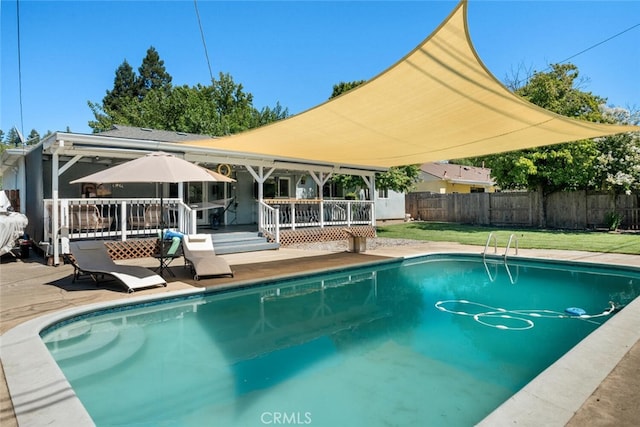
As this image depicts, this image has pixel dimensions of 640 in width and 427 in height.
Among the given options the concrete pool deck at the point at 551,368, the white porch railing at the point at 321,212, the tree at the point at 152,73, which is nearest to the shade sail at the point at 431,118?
the concrete pool deck at the point at 551,368

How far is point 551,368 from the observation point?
337 cm

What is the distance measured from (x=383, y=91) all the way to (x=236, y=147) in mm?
4790

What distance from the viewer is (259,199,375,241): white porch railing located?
1449 centimetres

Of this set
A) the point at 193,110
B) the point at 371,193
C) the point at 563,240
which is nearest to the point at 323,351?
the point at 371,193

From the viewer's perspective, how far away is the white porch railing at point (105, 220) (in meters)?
9.59

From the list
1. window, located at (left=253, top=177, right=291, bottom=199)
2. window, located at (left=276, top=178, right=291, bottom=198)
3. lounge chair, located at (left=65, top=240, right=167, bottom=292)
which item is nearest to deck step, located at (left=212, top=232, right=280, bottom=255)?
lounge chair, located at (left=65, top=240, right=167, bottom=292)

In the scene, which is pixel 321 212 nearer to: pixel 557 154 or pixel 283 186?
pixel 283 186

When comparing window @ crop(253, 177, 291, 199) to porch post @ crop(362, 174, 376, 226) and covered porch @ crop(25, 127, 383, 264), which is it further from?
porch post @ crop(362, 174, 376, 226)

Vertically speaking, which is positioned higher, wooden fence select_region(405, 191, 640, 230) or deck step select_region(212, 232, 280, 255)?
wooden fence select_region(405, 191, 640, 230)

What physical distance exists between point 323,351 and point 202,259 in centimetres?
427

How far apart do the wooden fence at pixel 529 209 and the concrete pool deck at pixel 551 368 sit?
9031mm

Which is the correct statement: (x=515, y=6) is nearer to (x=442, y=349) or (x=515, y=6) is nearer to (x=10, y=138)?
(x=442, y=349)

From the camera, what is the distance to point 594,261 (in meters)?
9.93

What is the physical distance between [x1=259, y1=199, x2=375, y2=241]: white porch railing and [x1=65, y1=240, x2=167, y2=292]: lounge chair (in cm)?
665
